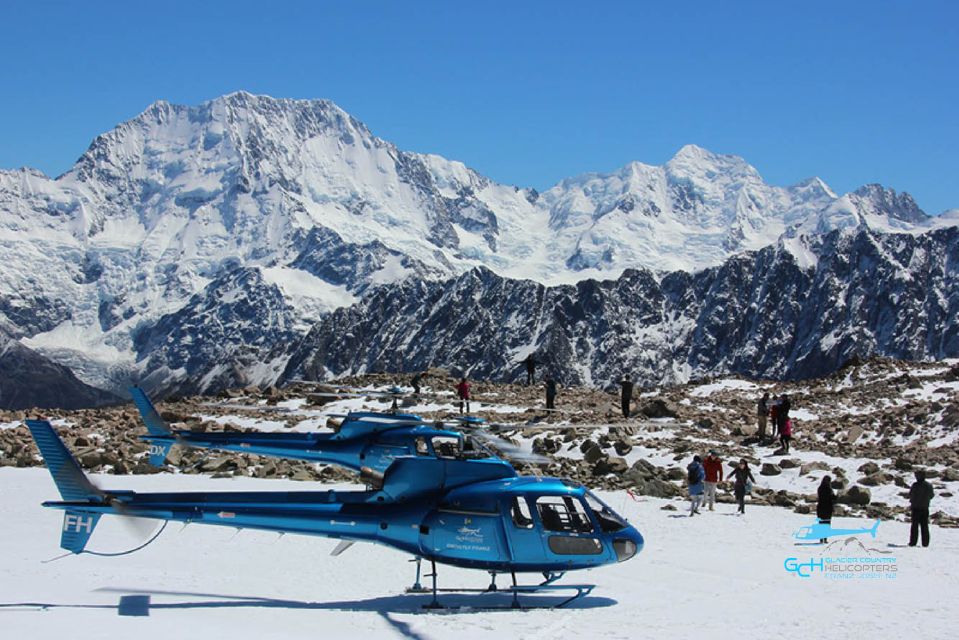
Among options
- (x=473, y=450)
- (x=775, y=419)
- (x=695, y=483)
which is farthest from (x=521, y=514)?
(x=775, y=419)

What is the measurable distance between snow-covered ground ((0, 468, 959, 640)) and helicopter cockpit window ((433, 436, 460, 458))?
8.91 ft

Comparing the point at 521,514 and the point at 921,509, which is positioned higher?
the point at 521,514

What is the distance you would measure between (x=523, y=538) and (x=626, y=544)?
1.94 meters

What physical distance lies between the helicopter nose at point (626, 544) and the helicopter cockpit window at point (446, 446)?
619 centimetres

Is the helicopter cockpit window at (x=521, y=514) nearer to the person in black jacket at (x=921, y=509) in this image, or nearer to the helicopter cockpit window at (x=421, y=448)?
the helicopter cockpit window at (x=421, y=448)

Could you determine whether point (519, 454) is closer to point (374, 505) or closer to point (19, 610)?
point (374, 505)

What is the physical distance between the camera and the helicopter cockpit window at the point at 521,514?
19.6 m

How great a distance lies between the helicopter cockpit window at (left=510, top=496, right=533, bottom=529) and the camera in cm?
1958

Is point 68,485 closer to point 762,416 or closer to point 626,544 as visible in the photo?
point 626,544

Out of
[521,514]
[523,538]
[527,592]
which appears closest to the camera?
[523,538]

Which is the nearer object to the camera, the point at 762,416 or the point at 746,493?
the point at 746,493

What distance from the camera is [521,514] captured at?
64.4 ft

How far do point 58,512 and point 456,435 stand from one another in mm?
10761

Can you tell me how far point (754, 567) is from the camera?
22.0 meters
